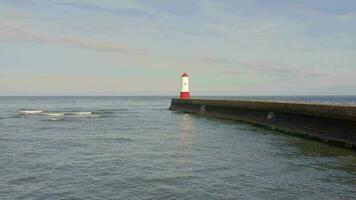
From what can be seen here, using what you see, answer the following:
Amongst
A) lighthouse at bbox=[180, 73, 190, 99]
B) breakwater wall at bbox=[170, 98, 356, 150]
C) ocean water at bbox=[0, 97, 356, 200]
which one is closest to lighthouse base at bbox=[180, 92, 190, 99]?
lighthouse at bbox=[180, 73, 190, 99]

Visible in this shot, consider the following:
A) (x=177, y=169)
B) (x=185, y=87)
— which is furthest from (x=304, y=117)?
(x=185, y=87)

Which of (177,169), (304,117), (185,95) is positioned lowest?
(177,169)

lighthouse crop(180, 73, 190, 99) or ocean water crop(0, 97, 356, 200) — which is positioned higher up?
lighthouse crop(180, 73, 190, 99)

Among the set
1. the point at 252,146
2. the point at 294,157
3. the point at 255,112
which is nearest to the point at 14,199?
the point at 294,157

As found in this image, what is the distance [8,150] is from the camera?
19.9 meters

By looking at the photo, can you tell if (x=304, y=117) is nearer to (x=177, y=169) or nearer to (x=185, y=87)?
(x=177, y=169)

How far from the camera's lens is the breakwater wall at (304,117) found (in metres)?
19.6

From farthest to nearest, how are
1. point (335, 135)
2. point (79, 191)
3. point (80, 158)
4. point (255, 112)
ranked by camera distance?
point (255, 112), point (335, 135), point (80, 158), point (79, 191)

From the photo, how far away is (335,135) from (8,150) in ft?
51.2

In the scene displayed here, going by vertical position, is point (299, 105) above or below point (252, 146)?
above

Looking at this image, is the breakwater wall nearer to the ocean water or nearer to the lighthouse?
A: the ocean water

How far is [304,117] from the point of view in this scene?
2505 centimetres

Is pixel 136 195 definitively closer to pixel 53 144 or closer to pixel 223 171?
pixel 223 171

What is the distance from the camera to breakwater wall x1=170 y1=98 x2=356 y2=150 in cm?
1962
